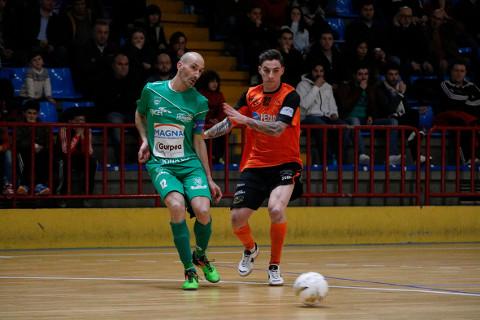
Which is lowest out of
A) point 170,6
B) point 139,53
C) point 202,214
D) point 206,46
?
point 202,214

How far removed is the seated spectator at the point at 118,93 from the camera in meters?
16.3

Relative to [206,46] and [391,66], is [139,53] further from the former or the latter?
[391,66]

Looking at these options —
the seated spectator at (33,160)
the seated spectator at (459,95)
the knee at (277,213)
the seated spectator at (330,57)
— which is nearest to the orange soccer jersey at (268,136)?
the knee at (277,213)

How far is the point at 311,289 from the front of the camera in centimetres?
814

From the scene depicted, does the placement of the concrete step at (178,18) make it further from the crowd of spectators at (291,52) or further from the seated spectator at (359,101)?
the seated spectator at (359,101)

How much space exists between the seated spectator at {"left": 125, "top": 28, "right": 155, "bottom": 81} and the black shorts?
22.9 ft

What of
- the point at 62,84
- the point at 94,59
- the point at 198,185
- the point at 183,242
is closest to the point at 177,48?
the point at 94,59

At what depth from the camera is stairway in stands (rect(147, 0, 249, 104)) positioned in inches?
776

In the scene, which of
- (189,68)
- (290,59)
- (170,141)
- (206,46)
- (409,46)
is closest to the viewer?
(189,68)

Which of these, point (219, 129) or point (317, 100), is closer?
point (219, 129)

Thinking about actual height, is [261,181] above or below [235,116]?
below

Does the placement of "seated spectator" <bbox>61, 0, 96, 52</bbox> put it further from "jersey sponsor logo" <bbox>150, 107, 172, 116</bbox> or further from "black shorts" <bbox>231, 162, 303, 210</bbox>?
"jersey sponsor logo" <bbox>150, 107, 172, 116</bbox>

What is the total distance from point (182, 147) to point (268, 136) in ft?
3.16

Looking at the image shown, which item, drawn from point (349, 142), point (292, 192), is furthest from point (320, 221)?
point (292, 192)
